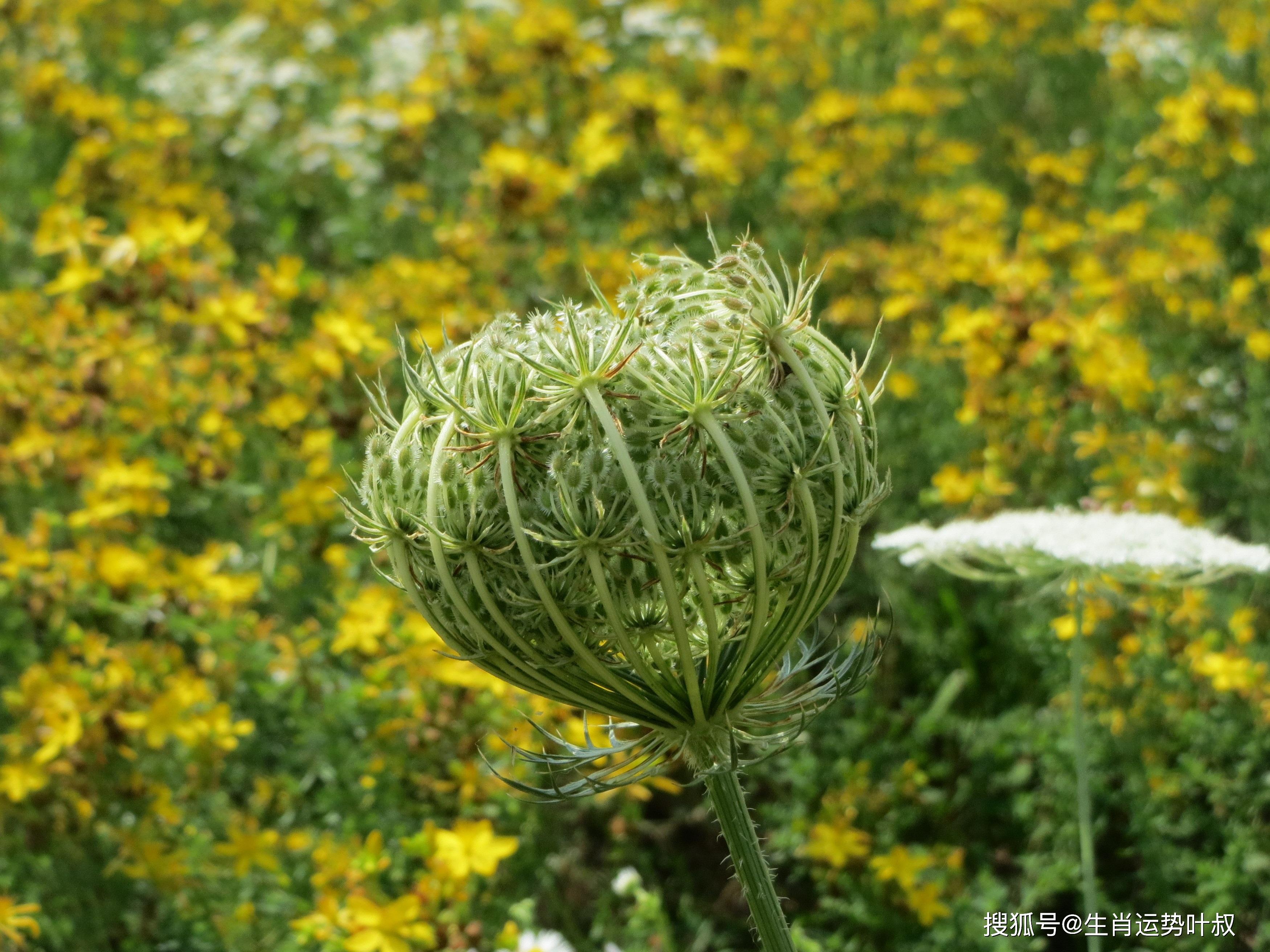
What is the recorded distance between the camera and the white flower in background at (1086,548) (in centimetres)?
217

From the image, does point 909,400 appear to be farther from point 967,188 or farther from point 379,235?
point 379,235

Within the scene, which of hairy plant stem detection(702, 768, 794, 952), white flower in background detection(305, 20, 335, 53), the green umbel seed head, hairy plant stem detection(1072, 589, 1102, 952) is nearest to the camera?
the green umbel seed head

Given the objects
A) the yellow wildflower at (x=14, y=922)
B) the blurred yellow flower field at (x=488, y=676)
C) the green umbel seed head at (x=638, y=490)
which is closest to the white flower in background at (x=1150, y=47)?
the blurred yellow flower field at (x=488, y=676)

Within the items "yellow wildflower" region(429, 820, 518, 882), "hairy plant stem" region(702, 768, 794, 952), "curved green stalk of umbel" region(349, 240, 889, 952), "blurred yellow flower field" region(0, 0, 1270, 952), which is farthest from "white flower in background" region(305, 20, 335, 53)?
"hairy plant stem" region(702, 768, 794, 952)

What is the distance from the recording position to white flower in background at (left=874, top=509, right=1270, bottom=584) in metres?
2.17

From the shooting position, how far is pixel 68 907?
10.5ft

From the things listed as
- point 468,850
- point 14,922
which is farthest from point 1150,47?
point 14,922

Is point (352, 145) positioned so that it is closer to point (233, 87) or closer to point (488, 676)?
point (233, 87)

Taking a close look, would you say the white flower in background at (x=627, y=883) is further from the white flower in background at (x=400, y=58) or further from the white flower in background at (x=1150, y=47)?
the white flower in background at (x=1150, y=47)

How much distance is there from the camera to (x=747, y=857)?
1.60 metres

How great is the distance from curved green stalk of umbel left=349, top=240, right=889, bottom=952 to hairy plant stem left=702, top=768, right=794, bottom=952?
0.15ft

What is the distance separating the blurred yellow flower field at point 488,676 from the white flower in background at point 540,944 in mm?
17

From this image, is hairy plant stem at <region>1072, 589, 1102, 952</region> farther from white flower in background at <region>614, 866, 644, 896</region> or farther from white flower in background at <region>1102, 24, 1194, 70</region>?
white flower in background at <region>1102, 24, 1194, 70</region>

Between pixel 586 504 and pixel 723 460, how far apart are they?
0.17 meters
